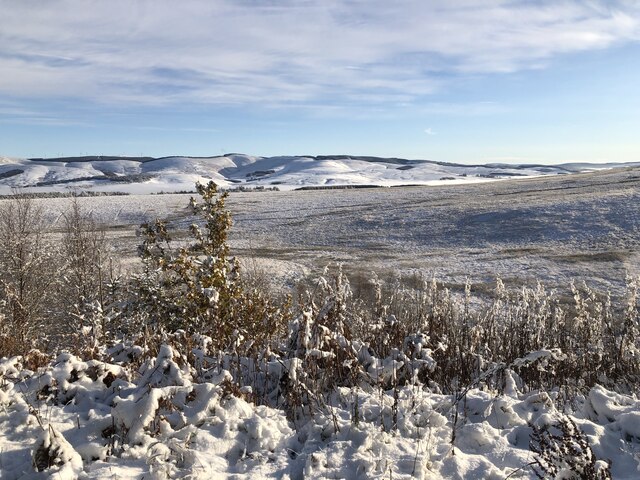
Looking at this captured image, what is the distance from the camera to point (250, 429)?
14.4 ft

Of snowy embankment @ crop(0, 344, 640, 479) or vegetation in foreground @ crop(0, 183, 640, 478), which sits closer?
snowy embankment @ crop(0, 344, 640, 479)

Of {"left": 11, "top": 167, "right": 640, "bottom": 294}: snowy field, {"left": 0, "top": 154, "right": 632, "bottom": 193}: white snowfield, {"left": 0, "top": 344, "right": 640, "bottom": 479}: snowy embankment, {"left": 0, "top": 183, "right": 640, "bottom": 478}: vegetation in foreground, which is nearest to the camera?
{"left": 0, "top": 344, "right": 640, "bottom": 479}: snowy embankment

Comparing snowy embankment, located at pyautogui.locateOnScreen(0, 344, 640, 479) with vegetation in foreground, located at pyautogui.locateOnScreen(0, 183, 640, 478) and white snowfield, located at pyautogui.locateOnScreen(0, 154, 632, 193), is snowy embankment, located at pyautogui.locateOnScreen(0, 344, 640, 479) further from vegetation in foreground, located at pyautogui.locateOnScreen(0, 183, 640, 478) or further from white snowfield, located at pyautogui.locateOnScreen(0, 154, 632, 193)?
white snowfield, located at pyautogui.locateOnScreen(0, 154, 632, 193)

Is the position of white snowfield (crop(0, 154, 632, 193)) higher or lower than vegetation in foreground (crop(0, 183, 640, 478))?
higher

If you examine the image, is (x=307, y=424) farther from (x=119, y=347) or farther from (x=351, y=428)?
(x=119, y=347)

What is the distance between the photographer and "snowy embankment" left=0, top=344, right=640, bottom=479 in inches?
152

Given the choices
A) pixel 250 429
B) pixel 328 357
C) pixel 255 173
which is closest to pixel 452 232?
pixel 328 357

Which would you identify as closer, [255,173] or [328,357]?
[328,357]

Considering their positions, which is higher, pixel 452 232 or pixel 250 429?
pixel 250 429

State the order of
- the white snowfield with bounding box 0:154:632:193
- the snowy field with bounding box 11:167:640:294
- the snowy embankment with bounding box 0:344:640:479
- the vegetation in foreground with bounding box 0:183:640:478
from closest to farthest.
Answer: the snowy embankment with bounding box 0:344:640:479, the vegetation in foreground with bounding box 0:183:640:478, the snowy field with bounding box 11:167:640:294, the white snowfield with bounding box 0:154:632:193

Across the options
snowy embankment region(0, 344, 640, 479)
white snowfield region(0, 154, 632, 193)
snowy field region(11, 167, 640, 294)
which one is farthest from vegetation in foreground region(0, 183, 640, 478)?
white snowfield region(0, 154, 632, 193)

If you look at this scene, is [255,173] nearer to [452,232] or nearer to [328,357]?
[452,232]

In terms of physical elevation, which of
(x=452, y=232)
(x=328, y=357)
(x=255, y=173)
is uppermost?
(x=255, y=173)

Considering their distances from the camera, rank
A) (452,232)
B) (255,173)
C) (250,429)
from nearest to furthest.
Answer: (250,429)
(452,232)
(255,173)
